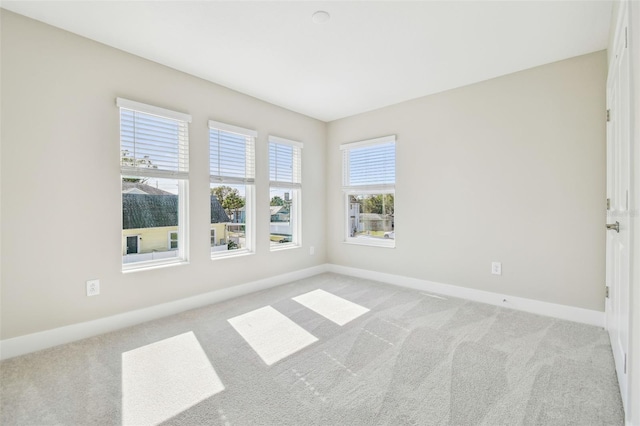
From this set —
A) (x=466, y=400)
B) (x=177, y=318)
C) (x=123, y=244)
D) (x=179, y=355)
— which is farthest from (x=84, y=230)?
(x=466, y=400)

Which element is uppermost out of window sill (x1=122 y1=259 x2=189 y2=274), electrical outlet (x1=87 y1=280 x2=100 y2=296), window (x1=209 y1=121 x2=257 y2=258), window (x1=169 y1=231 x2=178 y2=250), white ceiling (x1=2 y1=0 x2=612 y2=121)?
white ceiling (x1=2 y1=0 x2=612 y2=121)

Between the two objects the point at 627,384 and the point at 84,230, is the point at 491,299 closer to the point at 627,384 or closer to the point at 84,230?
the point at 627,384

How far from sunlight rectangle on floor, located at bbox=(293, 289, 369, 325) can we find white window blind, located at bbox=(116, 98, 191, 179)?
192 cm

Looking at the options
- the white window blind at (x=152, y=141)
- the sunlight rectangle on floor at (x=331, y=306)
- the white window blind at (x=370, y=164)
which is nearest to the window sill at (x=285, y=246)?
the sunlight rectangle on floor at (x=331, y=306)

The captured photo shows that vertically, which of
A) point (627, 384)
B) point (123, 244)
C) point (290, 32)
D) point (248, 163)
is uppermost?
point (290, 32)

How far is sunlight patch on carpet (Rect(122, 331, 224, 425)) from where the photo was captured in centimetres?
157

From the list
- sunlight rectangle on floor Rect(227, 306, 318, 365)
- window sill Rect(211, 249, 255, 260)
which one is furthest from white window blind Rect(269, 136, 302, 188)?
sunlight rectangle on floor Rect(227, 306, 318, 365)

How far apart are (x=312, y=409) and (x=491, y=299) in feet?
8.19

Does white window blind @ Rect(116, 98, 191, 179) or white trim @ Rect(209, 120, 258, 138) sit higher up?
white trim @ Rect(209, 120, 258, 138)

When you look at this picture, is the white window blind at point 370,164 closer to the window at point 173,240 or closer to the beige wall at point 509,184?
the beige wall at point 509,184

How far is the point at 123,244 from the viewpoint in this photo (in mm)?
2682

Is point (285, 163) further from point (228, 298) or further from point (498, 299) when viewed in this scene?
point (498, 299)

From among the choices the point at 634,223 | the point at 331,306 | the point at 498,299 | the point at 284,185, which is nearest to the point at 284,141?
the point at 284,185

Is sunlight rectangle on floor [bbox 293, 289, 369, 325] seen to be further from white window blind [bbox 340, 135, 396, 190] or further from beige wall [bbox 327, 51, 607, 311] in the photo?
white window blind [bbox 340, 135, 396, 190]
